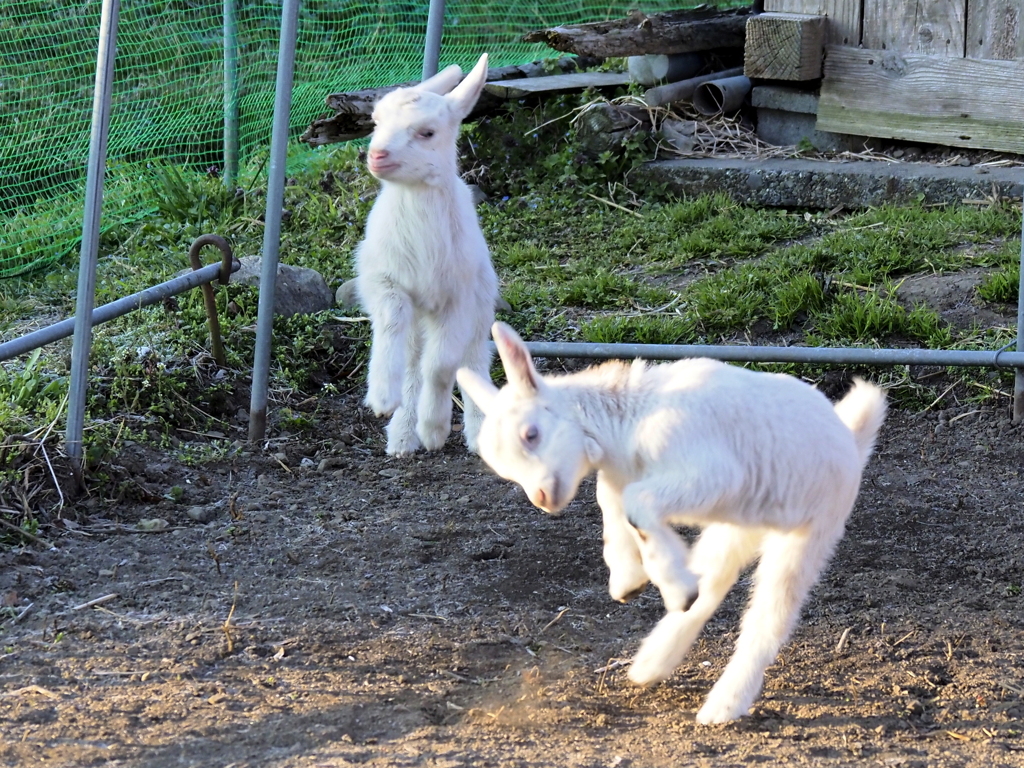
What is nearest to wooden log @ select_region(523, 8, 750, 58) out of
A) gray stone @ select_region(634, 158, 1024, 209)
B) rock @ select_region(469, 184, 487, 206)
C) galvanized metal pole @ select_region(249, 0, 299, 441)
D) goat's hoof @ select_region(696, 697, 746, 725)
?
gray stone @ select_region(634, 158, 1024, 209)

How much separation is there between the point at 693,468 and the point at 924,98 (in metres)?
5.09

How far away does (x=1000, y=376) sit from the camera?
5.05 meters

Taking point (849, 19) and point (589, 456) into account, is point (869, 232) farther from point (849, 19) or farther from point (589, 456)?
point (589, 456)

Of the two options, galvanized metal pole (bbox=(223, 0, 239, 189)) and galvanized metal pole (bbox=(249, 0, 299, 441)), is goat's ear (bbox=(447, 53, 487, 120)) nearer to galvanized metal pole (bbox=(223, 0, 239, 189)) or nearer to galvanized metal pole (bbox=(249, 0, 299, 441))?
galvanized metal pole (bbox=(249, 0, 299, 441))

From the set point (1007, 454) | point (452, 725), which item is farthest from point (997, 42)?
point (452, 725)

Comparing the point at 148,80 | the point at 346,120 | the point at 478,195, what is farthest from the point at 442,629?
the point at 148,80

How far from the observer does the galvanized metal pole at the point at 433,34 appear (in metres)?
4.46

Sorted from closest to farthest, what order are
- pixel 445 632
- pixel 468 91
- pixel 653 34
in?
pixel 445 632 < pixel 468 91 < pixel 653 34

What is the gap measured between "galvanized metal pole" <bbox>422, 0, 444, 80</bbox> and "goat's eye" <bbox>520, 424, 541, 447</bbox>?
2.23 meters

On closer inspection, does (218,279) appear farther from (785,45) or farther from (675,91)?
(785,45)

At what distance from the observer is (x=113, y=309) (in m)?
4.52

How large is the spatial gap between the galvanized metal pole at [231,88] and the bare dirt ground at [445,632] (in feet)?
12.7

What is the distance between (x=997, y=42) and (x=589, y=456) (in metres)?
5.08

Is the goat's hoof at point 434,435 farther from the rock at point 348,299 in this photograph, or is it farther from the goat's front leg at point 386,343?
the rock at point 348,299
